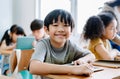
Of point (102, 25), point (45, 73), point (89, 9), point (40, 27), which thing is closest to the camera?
point (45, 73)

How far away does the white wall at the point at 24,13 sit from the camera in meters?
4.51

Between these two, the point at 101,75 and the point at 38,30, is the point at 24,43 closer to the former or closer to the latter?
the point at 38,30

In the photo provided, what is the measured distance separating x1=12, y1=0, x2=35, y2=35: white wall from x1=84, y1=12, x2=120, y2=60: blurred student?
2.68 metres

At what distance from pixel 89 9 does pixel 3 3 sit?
1.86m

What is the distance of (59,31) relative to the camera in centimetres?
132

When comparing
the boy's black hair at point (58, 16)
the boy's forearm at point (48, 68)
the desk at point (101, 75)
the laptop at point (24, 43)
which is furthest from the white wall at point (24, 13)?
the desk at point (101, 75)

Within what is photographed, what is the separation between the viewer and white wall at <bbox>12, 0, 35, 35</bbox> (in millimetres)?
4508

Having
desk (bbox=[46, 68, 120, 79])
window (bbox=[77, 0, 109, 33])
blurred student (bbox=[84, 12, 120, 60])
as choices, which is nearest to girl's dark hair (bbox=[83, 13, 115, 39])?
blurred student (bbox=[84, 12, 120, 60])

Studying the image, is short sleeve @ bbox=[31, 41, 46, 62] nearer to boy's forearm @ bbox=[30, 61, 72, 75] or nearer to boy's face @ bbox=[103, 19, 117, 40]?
boy's forearm @ bbox=[30, 61, 72, 75]

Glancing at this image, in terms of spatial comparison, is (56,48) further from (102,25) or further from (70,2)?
(70,2)

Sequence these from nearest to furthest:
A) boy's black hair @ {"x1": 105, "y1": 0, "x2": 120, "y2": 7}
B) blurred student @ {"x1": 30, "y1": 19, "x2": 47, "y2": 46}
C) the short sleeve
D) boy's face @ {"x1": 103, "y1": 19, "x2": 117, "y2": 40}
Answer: the short sleeve < boy's face @ {"x1": 103, "y1": 19, "x2": 117, "y2": 40} < boy's black hair @ {"x1": 105, "y1": 0, "x2": 120, "y2": 7} < blurred student @ {"x1": 30, "y1": 19, "x2": 47, "y2": 46}

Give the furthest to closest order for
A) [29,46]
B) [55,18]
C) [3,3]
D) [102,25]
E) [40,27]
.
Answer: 1. [3,3]
2. [40,27]
3. [29,46]
4. [102,25]
5. [55,18]

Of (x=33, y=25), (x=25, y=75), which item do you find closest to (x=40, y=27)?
(x=33, y=25)

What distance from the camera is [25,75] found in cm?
198
